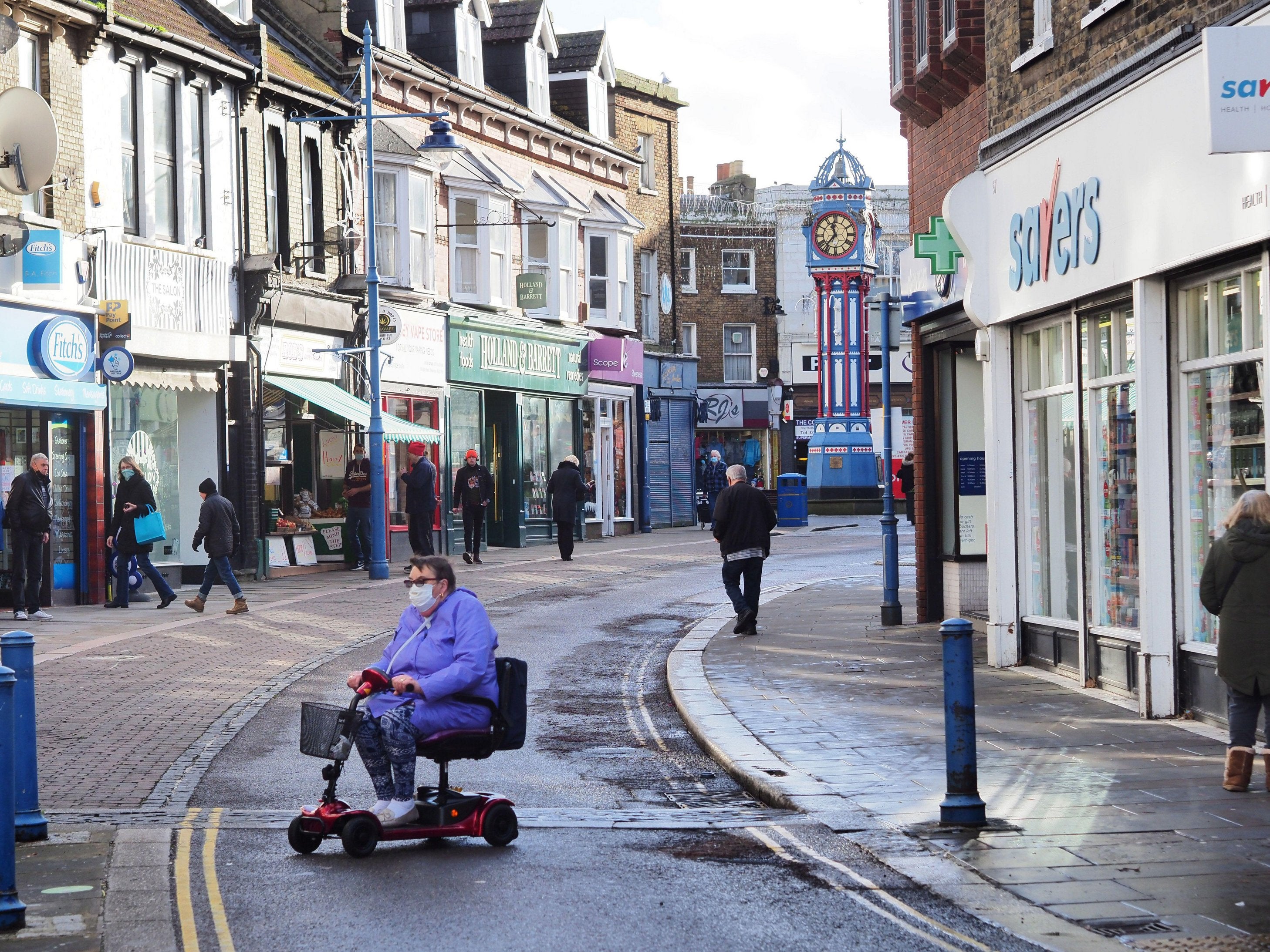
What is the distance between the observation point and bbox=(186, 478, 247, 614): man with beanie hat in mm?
19266

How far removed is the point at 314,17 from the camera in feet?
96.9

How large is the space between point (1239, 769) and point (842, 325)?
42063 mm

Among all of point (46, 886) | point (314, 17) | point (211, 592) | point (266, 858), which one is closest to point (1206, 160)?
point (266, 858)

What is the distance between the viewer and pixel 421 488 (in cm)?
2644

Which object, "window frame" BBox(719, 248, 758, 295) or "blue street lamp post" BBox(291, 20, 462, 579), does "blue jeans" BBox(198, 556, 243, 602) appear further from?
"window frame" BBox(719, 248, 758, 295)

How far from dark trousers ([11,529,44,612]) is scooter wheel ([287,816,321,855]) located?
12.2 m

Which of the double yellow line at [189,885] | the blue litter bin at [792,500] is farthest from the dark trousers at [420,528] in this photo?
the double yellow line at [189,885]

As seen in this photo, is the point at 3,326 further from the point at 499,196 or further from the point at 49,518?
the point at 499,196

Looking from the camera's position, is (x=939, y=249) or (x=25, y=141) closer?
(x=939, y=249)

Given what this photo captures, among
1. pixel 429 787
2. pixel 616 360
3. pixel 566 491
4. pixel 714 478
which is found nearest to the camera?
pixel 429 787

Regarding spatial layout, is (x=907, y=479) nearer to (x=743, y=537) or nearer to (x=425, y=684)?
(x=743, y=537)

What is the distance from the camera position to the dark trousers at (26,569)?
61.0 ft

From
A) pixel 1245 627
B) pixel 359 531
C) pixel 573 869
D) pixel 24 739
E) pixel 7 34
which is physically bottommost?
pixel 573 869

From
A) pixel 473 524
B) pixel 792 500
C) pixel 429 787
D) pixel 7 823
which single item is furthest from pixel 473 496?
pixel 7 823
